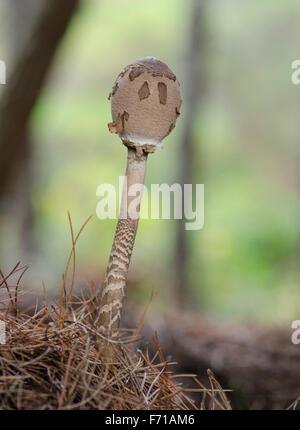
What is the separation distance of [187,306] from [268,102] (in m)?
8.74

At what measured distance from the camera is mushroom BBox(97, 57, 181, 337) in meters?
1.46

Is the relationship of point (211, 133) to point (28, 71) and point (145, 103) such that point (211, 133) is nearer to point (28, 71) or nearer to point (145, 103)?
point (28, 71)

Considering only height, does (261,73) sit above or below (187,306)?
above

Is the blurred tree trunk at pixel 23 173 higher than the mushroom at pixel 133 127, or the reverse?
the blurred tree trunk at pixel 23 173

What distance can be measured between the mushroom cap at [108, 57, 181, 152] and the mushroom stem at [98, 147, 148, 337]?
0.23 ft

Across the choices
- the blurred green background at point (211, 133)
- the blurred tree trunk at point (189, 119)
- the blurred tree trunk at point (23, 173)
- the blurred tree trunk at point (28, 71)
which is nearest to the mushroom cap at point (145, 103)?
the blurred tree trunk at point (28, 71)

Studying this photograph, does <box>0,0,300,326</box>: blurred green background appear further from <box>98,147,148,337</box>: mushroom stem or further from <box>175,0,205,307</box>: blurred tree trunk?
<box>98,147,148,337</box>: mushroom stem

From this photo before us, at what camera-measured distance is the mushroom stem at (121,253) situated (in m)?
1.52

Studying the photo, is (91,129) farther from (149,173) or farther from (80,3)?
(80,3)

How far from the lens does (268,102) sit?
1359 centimetres

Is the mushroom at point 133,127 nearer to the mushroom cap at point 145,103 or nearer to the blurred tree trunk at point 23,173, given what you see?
the mushroom cap at point 145,103

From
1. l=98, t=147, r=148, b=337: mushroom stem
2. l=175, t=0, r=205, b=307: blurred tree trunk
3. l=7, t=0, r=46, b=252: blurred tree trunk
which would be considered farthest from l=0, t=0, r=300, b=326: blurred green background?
l=98, t=147, r=148, b=337: mushroom stem

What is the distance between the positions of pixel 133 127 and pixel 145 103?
0.28ft
